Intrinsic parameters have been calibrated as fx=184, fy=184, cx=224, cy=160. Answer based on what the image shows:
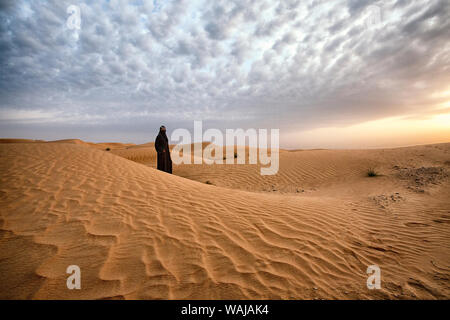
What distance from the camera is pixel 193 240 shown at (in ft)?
9.18

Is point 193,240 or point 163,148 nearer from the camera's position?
point 193,240

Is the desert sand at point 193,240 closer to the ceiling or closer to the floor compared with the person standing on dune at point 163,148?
closer to the floor

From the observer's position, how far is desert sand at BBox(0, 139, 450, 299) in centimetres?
208

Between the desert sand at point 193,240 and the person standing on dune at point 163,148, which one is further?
the person standing on dune at point 163,148

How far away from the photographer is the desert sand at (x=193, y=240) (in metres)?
2.08

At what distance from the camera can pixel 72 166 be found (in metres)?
5.32

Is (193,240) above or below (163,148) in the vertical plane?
below

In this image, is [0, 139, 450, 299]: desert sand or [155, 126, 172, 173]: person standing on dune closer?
[0, 139, 450, 299]: desert sand

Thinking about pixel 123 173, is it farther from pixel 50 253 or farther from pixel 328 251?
pixel 328 251

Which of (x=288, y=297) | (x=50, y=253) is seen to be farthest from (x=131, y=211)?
(x=288, y=297)

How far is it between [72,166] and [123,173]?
A: 145cm

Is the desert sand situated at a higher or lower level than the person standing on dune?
lower
